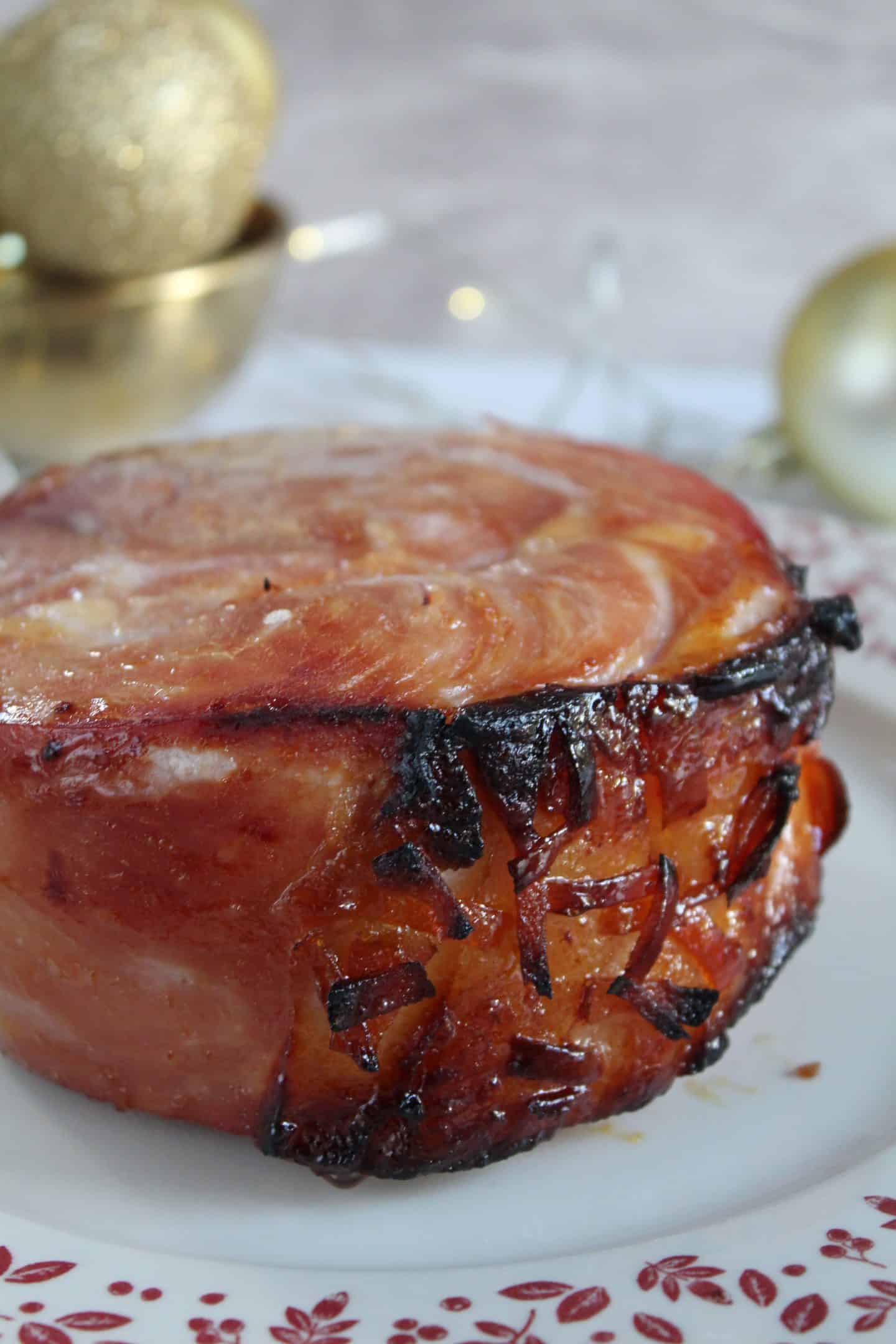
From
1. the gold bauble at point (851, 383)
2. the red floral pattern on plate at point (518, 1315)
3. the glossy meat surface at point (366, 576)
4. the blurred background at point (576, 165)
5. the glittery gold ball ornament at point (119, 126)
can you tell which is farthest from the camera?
the blurred background at point (576, 165)

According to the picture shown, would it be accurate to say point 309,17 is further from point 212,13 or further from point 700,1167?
point 700,1167

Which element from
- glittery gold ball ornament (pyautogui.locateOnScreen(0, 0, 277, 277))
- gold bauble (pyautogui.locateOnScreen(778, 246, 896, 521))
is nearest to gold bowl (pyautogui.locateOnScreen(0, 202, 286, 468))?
glittery gold ball ornament (pyautogui.locateOnScreen(0, 0, 277, 277))

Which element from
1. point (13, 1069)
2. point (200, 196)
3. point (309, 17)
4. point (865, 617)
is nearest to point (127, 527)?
point (13, 1069)

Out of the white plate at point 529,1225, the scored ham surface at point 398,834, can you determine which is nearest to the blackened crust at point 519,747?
the scored ham surface at point 398,834

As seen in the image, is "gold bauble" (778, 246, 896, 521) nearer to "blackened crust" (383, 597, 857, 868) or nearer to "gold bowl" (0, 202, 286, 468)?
"gold bowl" (0, 202, 286, 468)

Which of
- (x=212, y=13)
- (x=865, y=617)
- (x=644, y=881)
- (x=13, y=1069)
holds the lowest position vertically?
(x=865, y=617)

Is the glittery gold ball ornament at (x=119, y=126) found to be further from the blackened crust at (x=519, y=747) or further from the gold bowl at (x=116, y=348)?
the blackened crust at (x=519, y=747)
